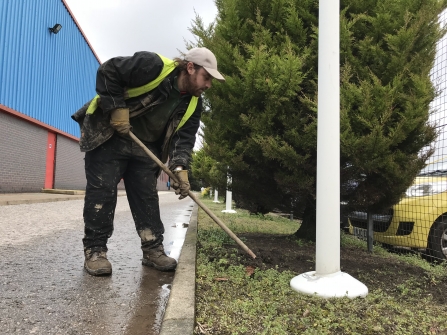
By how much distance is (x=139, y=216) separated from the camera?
3.40m

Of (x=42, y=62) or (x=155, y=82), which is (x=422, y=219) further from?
(x=42, y=62)

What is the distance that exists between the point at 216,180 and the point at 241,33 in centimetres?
174

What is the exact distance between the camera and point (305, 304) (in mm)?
2266

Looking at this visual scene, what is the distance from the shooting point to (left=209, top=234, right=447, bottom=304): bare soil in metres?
2.83

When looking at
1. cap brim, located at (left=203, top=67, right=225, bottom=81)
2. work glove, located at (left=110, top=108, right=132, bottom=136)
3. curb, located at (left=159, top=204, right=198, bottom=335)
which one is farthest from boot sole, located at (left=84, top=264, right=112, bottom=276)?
cap brim, located at (left=203, top=67, right=225, bottom=81)

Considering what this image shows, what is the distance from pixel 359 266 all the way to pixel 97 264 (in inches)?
86.6

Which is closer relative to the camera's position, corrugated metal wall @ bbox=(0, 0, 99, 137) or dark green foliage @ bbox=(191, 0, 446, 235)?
dark green foliage @ bbox=(191, 0, 446, 235)

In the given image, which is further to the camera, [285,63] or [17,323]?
[285,63]

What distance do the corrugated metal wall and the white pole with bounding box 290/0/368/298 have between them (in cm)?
1308

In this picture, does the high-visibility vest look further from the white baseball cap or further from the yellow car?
the yellow car

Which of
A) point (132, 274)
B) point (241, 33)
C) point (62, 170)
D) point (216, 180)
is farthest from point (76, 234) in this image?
point (62, 170)

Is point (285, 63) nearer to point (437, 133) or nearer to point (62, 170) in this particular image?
point (437, 133)

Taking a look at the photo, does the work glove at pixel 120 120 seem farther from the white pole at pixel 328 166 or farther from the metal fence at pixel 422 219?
the metal fence at pixel 422 219

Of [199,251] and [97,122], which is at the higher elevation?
[97,122]
